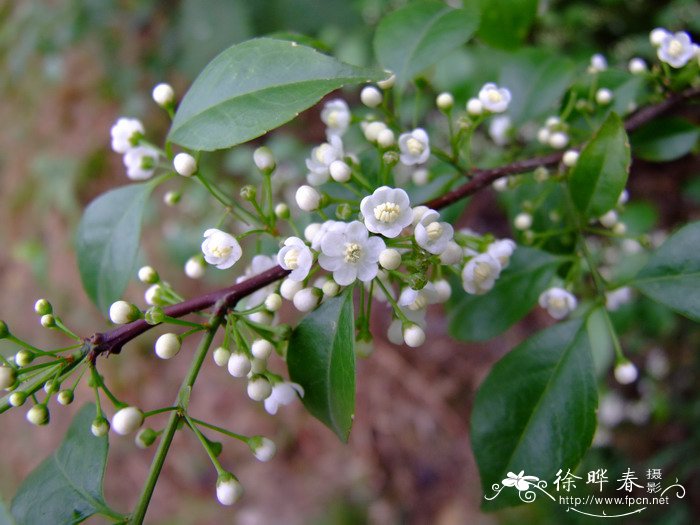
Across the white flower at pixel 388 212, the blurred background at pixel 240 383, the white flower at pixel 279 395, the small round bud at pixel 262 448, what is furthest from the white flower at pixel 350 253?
the blurred background at pixel 240 383

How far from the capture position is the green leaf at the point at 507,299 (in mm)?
1700

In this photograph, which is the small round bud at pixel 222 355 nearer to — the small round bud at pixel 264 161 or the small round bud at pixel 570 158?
the small round bud at pixel 264 161

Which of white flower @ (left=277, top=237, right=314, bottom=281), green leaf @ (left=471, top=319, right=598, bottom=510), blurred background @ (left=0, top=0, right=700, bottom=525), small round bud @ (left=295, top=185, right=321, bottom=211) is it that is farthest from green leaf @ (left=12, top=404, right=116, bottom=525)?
blurred background @ (left=0, top=0, right=700, bottom=525)

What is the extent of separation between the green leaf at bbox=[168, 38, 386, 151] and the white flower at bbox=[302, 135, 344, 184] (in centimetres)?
25

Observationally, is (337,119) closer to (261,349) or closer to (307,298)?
(307,298)

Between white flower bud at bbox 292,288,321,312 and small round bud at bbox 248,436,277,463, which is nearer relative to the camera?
white flower bud at bbox 292,288,321,312

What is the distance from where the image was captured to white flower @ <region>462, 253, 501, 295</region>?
1.44m

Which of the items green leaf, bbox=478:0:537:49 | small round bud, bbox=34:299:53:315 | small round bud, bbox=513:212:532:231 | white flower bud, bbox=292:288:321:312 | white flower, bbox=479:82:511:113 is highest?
green leaf, bbox=478:0:537:49

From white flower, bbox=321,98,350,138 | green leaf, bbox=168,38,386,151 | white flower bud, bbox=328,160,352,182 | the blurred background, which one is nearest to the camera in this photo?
green leaf, bbox=168,38,386,151

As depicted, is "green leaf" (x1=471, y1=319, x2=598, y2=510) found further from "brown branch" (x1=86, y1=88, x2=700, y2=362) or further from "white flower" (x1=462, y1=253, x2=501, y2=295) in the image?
"brown branch" (x1=86, y1=88, x2=700, y2=362)

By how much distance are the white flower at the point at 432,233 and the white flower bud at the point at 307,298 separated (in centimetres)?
28

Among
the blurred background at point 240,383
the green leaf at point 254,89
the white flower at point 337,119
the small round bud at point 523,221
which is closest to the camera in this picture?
the green leaf at point 254,89

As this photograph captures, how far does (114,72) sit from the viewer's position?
5.00 metres

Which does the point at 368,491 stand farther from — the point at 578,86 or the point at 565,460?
the point at 578,86
